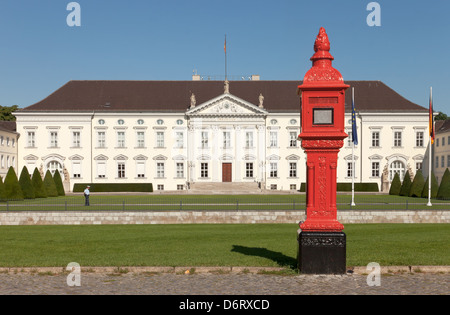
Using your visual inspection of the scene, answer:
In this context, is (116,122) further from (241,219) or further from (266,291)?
(266,291)

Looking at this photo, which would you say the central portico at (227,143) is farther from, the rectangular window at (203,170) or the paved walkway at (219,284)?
the paved walkway at (219,284)

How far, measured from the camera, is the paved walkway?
835 centimetres

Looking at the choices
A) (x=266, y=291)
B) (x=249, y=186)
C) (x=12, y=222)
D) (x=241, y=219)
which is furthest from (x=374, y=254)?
(x=249, y=186)

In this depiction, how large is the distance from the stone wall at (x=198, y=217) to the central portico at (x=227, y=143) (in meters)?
36.8

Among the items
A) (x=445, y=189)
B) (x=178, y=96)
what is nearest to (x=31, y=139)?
(x=178, y=96)

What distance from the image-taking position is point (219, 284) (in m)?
9.01

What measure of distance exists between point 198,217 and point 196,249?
1125cm

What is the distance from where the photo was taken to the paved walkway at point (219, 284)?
8352 millimetres

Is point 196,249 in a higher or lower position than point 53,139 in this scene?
lower

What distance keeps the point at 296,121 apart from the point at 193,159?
15049 millimetres

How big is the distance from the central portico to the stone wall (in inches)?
1449

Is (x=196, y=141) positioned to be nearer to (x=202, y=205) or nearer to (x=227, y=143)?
(x=227, y=143)

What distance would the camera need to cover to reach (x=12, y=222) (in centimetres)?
2473

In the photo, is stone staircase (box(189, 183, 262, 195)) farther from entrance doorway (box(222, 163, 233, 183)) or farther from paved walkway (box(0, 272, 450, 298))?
paved walkway (box(0, 272, 450, 298))
